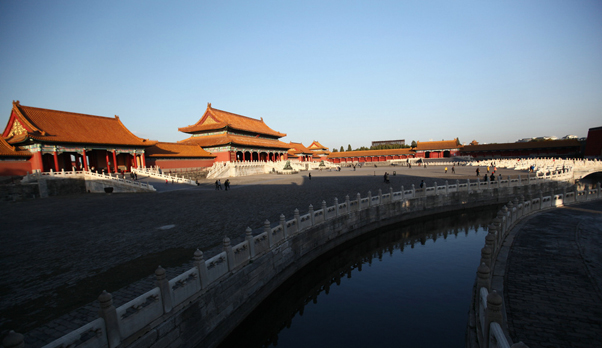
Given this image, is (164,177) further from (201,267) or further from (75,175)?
(201,267)

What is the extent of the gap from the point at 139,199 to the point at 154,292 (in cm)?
1701

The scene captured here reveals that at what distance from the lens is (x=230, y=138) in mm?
42156

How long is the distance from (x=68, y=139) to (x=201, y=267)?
29.3m

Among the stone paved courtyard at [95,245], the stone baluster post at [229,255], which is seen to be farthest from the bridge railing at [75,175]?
the stone baluster post at [229,255]

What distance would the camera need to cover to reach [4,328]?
502cm

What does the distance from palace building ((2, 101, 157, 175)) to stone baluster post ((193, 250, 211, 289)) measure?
27.5 metres

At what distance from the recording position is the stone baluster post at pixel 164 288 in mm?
5094

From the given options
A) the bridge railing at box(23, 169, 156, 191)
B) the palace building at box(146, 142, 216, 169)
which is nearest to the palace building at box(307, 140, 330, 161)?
the palace building at box(146, 142, 216, 169)

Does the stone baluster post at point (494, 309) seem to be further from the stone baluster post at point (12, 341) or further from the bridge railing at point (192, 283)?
the stone baluster post at point (12, 341)

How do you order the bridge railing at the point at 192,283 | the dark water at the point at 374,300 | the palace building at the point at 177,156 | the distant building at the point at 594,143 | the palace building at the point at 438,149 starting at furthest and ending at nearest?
the palace building at the point at 438,149, the distant building at the point at 594,143, the palace building at the point at 177,156, the dark water at the point at 374,300, the bridge railing at the point at 192,283

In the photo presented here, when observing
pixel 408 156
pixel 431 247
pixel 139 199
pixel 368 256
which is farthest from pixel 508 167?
pixel 139 199

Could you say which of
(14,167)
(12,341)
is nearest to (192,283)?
(12,341)

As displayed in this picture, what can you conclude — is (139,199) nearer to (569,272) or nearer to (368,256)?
(368,256)

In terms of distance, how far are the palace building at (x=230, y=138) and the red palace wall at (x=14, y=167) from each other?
64.5 ft
